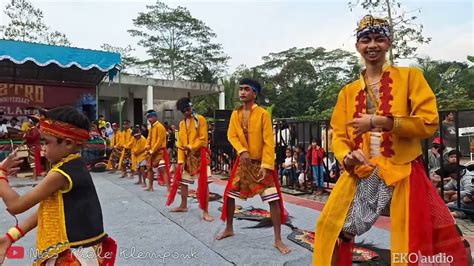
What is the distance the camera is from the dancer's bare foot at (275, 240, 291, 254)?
3559 mm

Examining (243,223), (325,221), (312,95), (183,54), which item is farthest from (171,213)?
(312,95)

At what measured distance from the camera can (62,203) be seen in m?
1.93

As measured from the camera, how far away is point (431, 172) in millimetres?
5777

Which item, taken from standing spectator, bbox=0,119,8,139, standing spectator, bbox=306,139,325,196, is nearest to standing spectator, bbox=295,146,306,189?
standing spectator, bbox=306,139,325,196

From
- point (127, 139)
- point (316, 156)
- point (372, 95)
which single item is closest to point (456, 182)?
point (316, 156)

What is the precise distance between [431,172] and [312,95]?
31021 millimetres

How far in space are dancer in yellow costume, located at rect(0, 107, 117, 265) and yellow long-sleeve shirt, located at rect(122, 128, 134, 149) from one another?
897 cm

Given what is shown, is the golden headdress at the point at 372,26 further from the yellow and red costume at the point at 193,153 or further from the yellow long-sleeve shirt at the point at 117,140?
the yellow long-sleeve shirt at the point at 117,140

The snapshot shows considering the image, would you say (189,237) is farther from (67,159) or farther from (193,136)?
(67,159)

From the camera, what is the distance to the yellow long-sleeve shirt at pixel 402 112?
2027 millimetres

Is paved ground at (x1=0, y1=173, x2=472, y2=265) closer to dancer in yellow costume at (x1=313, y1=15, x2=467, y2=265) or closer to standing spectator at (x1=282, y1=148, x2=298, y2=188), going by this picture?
dancer in yellow costume at (x1=313, y1=15, x2=467, y2=265)

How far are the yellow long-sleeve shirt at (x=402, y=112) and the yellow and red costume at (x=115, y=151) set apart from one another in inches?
403

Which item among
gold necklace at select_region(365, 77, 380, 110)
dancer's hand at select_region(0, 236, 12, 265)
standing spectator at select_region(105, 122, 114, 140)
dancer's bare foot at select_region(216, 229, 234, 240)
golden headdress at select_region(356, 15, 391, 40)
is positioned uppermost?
golden headdress at select_region(356, 15, 391, 40)

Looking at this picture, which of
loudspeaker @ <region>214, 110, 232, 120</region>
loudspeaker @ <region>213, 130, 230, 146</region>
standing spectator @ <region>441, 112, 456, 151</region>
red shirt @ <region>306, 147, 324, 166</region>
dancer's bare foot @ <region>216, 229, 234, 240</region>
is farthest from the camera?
loudspeaker @ <region>213, 130, 230, 146</region>
